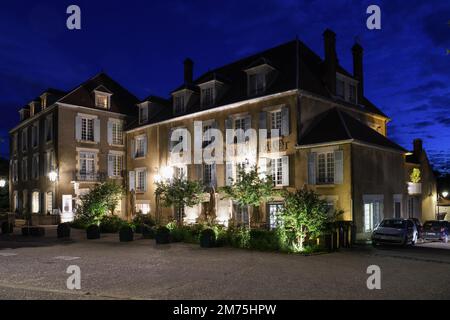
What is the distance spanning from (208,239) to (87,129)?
20.1m

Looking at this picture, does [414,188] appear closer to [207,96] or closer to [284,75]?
[284,75]

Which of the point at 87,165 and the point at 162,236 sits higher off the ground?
the point at 87,165

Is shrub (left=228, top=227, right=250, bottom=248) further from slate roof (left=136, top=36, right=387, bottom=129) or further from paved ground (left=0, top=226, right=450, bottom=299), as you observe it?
slate roof (left=136, top=36, right=387, bottom=129)

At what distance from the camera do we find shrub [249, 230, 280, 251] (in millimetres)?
16156

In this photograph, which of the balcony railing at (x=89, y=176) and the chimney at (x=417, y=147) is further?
the balcony railing at (x=89, y=176)

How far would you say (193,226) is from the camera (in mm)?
20438

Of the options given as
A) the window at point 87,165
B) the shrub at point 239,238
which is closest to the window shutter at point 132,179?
the window at point 87,165

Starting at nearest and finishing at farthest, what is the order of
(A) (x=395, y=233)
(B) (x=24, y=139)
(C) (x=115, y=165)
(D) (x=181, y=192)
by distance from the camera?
(A) (x=395, y=233)
(D) (x=181, y=192)
(C) (x=115, y=165)
(B) (x=24, y=139)

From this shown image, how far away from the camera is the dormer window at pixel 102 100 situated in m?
34.1

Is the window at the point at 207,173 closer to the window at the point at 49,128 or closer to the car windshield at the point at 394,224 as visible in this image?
the car windshield at the point at 394,224

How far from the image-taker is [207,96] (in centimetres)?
2889

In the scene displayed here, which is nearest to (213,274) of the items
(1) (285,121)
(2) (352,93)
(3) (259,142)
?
(1) (285,121)

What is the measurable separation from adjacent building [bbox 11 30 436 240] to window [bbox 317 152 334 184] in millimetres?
55

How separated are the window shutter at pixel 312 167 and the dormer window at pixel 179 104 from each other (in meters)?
11.2
